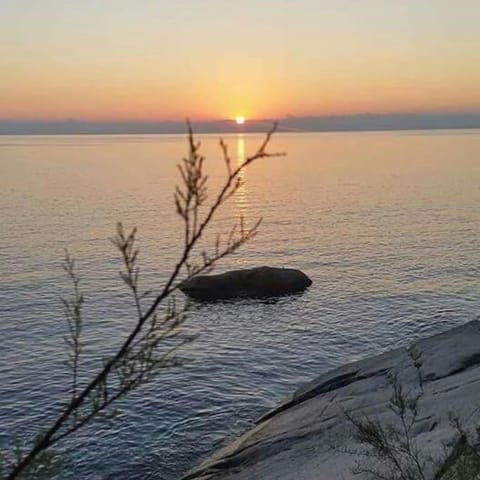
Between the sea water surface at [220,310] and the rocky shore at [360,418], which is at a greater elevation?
the rocky shore at [360,418]

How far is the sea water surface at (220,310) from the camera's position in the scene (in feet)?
80.0

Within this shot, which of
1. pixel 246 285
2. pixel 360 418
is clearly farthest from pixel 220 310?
pixel 360 418

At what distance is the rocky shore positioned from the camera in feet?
49.7

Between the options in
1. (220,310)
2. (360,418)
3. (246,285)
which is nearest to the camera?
(360,418)

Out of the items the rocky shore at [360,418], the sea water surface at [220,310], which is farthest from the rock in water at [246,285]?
the rocky shore at [360,418]

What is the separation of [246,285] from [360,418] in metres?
26.9

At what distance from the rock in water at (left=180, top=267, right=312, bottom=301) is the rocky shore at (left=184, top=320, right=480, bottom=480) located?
63.2ft

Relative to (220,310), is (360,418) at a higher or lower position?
higher

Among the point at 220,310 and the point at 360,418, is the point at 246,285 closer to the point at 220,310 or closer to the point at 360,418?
the point at 220,310

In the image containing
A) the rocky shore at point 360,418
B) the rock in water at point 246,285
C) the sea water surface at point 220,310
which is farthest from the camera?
the rock in water at point 246,285

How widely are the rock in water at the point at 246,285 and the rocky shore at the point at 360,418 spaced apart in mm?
19255

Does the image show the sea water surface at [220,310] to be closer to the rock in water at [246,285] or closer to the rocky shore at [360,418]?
the rock in water at [246,285]

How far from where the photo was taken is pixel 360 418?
1805 cm

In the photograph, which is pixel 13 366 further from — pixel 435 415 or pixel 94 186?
pixel 94 186
